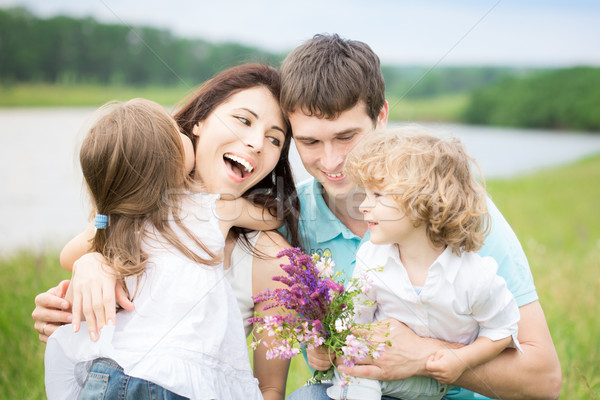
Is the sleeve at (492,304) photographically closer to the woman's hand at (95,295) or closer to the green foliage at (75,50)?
the woman's hand at (95,295)

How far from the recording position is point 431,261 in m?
2.34

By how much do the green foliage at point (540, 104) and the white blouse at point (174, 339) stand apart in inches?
743

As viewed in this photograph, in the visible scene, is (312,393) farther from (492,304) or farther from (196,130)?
(196,130)

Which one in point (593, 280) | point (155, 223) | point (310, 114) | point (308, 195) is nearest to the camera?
point (155, 223)

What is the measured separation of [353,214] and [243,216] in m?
0.67

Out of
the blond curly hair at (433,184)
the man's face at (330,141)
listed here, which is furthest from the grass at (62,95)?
the blond curly hair at (433,184)

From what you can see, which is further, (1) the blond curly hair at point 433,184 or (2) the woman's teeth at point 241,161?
(2) the woman's teeth at point 241,161

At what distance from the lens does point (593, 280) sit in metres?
5.61

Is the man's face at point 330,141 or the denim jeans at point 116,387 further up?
the man's face at point 330,141

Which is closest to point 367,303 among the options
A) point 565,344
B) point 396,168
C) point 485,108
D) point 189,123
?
point 396,168

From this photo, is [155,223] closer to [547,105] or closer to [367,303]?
[367,303]

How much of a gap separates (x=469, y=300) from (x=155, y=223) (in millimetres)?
1398

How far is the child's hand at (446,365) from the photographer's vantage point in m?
2.20

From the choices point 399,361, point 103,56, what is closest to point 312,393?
point 399,361
